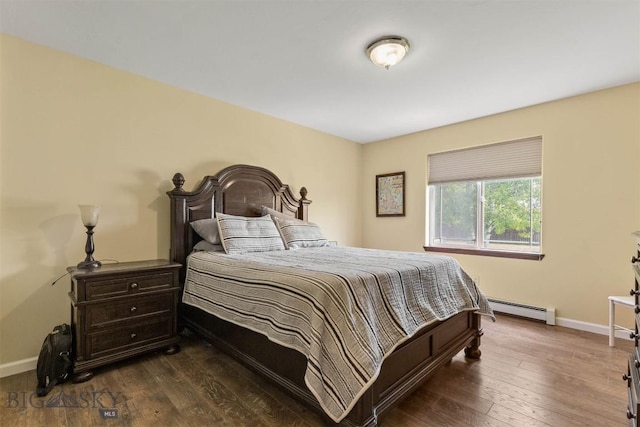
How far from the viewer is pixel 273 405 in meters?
1.73

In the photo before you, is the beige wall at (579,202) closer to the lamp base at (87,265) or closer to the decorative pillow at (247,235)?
the decorative pillow at (247,235)

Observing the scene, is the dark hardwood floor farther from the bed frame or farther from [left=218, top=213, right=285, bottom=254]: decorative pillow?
[left=218, top=213, right=285, bottom=254]: decorative pillow

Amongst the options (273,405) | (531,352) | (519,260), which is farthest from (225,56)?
(519,260)

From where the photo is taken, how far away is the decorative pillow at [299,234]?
3104 mm

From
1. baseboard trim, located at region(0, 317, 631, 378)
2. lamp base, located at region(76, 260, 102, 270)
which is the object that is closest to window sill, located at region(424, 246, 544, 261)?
baseboard trim, located at region(0, 317, 631, 378)

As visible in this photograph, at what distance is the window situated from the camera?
339 centimetres

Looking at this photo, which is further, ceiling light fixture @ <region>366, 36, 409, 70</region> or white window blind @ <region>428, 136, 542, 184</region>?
white window blind @ <region>428, 136, 542, 184</region>

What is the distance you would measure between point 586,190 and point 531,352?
175cm

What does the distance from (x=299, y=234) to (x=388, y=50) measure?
6.19 feet

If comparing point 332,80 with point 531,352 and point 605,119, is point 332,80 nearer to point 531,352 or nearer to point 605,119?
point 605,119

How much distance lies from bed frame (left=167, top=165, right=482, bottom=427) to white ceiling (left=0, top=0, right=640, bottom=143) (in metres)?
0.96

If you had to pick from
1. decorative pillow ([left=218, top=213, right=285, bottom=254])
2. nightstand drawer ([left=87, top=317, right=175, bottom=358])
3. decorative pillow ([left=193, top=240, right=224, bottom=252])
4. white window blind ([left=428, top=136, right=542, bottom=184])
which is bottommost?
nightstand drawer ([left=87, top=317, right=175, bottom=358])

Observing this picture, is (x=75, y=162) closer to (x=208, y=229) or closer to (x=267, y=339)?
(x=208, y=229)

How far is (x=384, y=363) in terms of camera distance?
1562 mm
